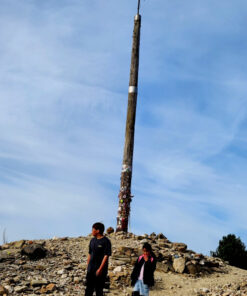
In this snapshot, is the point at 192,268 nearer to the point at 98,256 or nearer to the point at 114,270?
the point at 114,270

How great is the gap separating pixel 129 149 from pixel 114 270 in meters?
7.37

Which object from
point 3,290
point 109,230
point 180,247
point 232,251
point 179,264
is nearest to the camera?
point 3,290

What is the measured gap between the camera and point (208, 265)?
1606cm

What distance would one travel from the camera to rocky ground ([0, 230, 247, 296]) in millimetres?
12203

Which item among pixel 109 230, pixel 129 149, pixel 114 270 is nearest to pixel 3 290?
pixel 114 270

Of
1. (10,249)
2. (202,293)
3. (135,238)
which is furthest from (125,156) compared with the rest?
(202,293)

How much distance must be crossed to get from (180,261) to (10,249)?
660cm

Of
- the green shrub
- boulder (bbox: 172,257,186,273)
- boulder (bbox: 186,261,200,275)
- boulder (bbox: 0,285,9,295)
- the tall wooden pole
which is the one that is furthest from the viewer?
the green shrub

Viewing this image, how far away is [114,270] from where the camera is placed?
1331cm

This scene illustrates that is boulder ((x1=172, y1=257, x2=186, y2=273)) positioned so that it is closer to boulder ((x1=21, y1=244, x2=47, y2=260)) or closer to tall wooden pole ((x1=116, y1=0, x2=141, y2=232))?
tall wooden pole ((x1=116, y1=0, x2=141, y2=232))

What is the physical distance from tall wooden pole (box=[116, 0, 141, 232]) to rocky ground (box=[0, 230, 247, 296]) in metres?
1.43

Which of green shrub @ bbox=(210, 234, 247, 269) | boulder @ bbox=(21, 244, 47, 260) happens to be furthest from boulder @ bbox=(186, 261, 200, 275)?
green shrub @ bbox=(210, 234, 247, 269)

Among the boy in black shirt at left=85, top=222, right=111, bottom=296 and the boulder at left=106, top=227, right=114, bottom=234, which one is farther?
the boulder at left=106, top=227, right=114, bottom=234

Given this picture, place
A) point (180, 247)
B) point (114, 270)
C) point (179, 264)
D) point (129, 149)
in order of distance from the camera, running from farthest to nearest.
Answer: point (129, 149)
point (180, 247)
point (179, 264)
point (114, 270)
